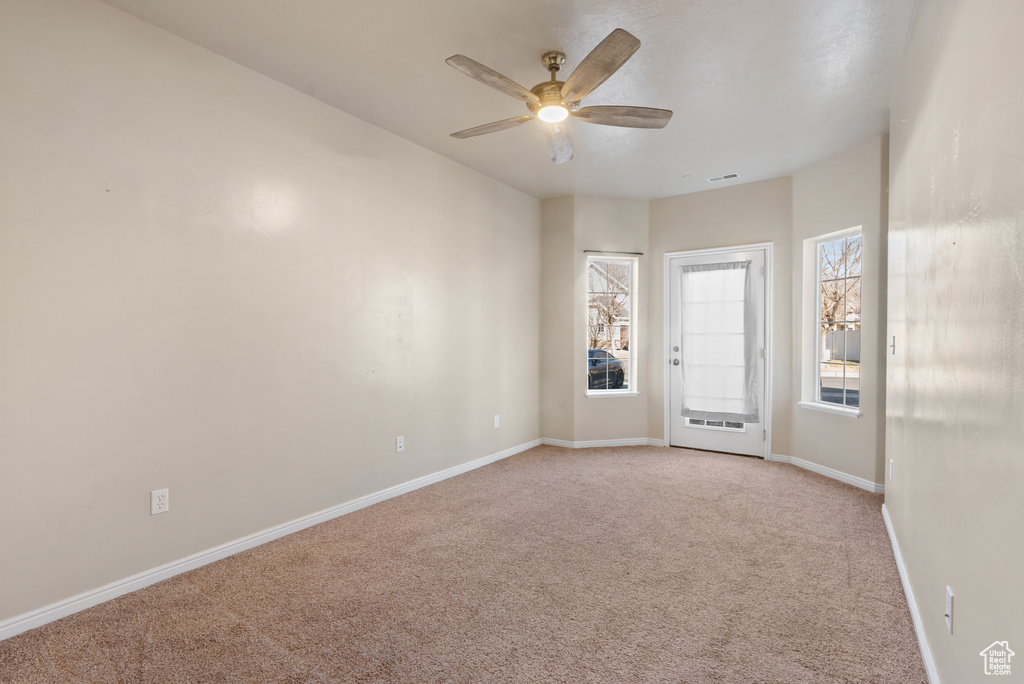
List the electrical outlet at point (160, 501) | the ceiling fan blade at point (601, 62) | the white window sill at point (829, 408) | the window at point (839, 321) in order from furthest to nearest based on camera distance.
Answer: the window at point (839, 321) → the white window sill at point (829, 408) → the electrical outlet at point (160, 501) → the ceiling fan blade at point (601, 62)

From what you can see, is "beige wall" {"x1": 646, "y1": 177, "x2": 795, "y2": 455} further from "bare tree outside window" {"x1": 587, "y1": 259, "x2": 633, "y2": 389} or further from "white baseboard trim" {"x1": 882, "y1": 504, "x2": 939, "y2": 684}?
"white baseboard trim" {"x1": 882, "y1": 504, "x2": 939, "y2": 684}

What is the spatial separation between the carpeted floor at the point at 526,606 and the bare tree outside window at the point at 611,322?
2165 mm

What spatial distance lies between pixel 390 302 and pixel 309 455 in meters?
1.23

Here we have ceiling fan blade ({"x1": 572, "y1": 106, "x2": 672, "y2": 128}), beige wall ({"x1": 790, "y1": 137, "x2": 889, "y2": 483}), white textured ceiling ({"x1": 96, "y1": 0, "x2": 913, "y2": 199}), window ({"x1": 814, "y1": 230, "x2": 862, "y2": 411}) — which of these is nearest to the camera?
white textured ceiling ({"x1": 96, "y1": 0, "x2": 913, "y2": 199})

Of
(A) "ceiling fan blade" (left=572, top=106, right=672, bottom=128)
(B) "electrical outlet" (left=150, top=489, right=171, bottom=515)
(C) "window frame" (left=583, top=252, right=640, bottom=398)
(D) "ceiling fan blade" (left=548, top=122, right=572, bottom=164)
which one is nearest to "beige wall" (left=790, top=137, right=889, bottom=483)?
(C) "window frame" (left=583, top=252, right=640, bottom=398)

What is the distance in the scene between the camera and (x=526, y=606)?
7.71ft

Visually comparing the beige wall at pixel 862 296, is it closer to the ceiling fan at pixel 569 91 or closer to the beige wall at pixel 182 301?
the ceiling fan at pixel 569 91

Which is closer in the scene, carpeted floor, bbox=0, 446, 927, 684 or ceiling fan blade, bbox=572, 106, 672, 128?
carpeted floor, bbox=0, 446, 927, 684

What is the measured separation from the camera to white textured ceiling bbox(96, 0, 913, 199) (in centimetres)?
245

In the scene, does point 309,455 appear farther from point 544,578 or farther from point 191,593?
point 544,578

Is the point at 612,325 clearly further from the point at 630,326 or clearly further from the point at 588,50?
the point at 588,50

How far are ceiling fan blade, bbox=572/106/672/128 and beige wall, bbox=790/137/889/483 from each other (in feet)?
7.59

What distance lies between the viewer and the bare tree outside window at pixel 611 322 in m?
5.73

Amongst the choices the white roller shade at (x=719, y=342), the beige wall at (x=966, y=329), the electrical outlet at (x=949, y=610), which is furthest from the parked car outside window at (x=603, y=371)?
the electrical outlet at (x=949, y=610)
